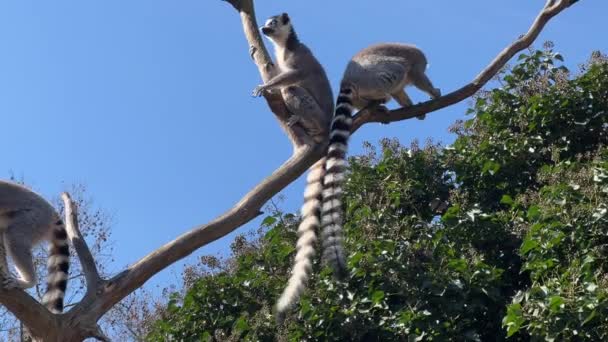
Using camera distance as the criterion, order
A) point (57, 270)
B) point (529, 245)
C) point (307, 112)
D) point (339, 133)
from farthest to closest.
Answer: point (307, 112) → point (339, 133) → point (57, 270) → point (529, 245)

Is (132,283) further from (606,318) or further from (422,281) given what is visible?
(606,318)

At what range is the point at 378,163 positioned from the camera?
10.7 meters

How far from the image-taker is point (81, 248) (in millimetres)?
8148

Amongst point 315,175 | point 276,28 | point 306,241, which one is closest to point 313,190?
point 315,175

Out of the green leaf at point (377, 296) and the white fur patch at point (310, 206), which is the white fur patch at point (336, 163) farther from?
the green leaf at point (377, 296)

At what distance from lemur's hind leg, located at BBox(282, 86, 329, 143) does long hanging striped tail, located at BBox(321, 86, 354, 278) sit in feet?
0.91

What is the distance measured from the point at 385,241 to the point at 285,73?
2.29 meters

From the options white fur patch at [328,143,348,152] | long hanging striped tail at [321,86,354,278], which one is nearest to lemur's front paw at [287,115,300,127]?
long hanging striped tail at [321,86,354,278]

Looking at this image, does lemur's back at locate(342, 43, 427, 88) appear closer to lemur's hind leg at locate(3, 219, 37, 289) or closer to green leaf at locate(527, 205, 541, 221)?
green leaf at locate(527, 205, 541, 221)

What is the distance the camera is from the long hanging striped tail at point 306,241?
7.89 meters

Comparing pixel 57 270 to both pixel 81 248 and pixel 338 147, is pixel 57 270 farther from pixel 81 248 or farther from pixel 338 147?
pixel 338 147

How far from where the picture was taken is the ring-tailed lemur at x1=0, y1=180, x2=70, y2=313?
851 cm

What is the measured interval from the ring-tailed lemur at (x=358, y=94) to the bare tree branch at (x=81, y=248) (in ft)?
6.32

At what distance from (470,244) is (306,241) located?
1865 millimetres
